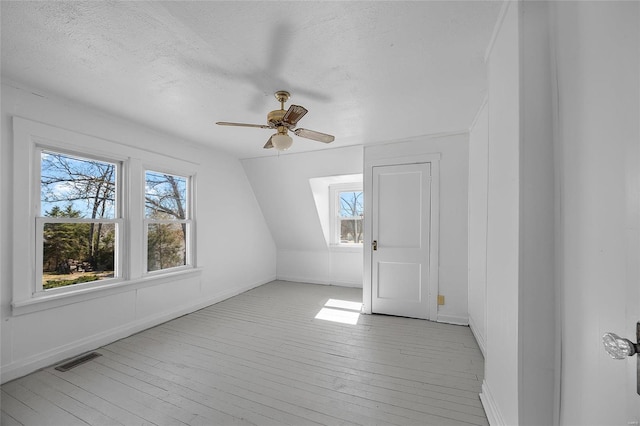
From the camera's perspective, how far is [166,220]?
3428 millimetres

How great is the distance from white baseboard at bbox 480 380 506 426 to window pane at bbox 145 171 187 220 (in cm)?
376

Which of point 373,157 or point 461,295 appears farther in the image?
point 373,157

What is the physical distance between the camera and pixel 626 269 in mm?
756

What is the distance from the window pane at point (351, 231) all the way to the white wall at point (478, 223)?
2.34 metres

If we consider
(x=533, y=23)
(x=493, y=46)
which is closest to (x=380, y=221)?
(x=493, y=46)

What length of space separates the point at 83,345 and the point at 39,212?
1.32 m

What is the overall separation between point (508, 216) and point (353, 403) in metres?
1.60

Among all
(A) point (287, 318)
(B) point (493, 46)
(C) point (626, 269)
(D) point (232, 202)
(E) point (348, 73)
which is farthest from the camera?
(D) point (232, 202)

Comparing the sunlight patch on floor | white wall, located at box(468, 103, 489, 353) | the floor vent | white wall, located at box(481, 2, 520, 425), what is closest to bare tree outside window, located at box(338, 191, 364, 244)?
the sunlight patch on floor

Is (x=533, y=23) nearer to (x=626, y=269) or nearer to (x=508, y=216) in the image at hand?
(x=508, y=216)

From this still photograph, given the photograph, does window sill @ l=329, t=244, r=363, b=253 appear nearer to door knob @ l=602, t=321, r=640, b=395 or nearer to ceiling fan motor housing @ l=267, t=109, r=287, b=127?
ceiling fan motor housing @ l=267, t=109, r=287, b=127

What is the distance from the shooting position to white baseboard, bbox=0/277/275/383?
2092 millimetres

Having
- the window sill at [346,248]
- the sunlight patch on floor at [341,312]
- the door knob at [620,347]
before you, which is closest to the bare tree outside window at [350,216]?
the window sill at [346,248]

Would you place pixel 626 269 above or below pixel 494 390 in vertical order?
above
